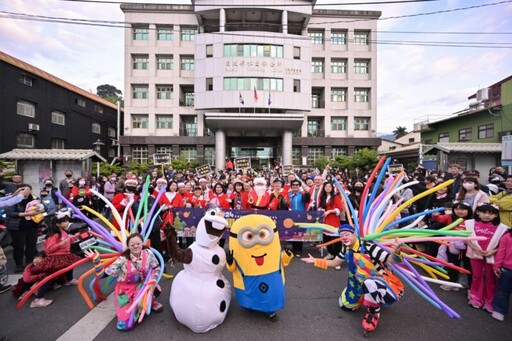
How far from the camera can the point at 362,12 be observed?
87.7 ft

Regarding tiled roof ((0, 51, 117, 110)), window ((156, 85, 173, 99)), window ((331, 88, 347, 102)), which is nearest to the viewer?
tiled roof ((0, 51, 117, 110))

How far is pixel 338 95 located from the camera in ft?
91.9

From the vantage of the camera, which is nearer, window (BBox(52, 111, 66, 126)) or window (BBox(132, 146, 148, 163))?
window (BBox(52, 111, 66, 126))

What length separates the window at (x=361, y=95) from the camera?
27953 mm

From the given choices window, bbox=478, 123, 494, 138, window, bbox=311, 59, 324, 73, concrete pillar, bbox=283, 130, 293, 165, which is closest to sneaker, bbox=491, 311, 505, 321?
concrete pillar, bbox=283, 130, 293, 165

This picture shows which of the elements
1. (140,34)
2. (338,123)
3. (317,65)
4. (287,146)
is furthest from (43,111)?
(338,123)

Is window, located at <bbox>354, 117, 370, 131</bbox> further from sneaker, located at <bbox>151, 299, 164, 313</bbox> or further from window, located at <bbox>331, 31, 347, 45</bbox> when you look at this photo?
sneaker, located at <bbox>151, 299, 164, 313</bbox>

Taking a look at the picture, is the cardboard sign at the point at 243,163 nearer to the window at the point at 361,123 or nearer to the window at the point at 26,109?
the window at the point at 26,109

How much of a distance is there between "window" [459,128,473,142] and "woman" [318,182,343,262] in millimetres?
23516

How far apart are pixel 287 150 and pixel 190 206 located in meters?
20.7

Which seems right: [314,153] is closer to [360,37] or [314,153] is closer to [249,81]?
[249,81]

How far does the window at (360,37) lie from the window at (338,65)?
2.40 m

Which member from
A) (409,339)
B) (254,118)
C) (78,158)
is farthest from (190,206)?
(254,118)

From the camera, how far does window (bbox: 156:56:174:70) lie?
86.7ft
